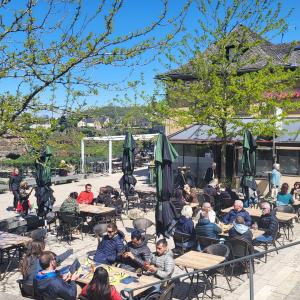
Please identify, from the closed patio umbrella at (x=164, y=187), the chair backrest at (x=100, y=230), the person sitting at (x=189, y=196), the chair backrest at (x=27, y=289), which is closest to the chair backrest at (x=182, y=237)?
the closed patio umbrella at (x=164, y=187)

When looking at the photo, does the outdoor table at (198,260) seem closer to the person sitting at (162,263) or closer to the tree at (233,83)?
the person sitting at (162,263)

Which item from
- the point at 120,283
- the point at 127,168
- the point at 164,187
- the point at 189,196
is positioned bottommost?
the point at 120,283

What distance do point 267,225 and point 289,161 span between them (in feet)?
37.2

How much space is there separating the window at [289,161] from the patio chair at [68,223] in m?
12.5

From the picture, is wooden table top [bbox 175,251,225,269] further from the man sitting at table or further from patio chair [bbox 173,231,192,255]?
the man sitting at table

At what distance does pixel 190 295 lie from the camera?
7.62m

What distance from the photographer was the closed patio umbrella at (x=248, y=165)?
529 inches

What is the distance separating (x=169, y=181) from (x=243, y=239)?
2.51m

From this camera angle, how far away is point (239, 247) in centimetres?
838

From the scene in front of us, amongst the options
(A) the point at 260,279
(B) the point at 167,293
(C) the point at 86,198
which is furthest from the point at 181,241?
(C) the point at 86,198

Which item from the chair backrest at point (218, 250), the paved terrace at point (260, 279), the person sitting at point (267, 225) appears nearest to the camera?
the paved terrace at point (260, 279)

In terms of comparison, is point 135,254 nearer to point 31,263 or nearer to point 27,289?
point 31,263

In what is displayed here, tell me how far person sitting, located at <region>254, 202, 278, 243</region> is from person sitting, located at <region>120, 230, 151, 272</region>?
9.78 feet

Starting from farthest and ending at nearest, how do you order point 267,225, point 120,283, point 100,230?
point 267,225
point 100,230
point 120,283
